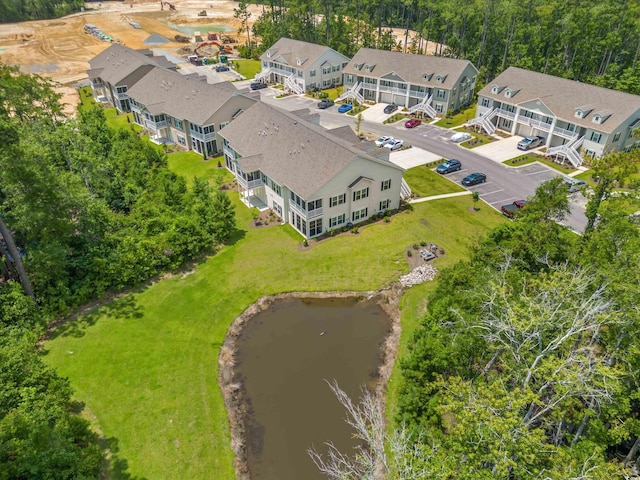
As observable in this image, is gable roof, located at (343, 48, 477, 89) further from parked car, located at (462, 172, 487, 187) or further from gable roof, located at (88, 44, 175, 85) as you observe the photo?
gable roof, located at (88, 44, 175, 85)

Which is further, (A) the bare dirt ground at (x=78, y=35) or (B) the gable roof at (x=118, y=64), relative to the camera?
(A) the bare dirt ground at (x=78, y=35)

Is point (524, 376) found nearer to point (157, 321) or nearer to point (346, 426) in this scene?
point (346, 426)

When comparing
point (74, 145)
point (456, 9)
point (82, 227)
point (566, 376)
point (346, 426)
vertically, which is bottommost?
point (346, 426)

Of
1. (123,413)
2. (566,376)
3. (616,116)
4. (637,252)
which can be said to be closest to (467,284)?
(637,252)

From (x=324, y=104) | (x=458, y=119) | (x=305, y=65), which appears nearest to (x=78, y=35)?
(x=305, y=65)

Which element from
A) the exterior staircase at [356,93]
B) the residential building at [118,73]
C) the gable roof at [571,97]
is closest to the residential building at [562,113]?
the gable roof at [571,97]

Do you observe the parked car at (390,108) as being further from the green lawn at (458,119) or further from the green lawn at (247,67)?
the green lawn at (247,67)

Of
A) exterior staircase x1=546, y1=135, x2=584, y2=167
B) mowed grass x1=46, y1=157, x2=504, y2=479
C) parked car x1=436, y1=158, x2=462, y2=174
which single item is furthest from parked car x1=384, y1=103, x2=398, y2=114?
mowed grass x1=46, y1=157, x2=504, y2=479
